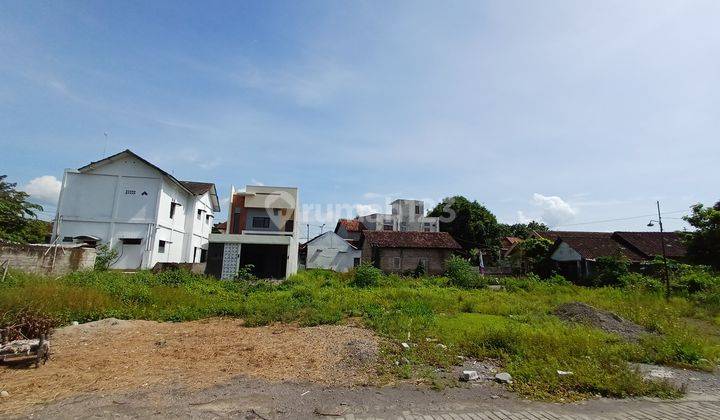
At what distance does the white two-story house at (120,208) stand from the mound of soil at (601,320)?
21702 mm

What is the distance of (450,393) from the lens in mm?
5250

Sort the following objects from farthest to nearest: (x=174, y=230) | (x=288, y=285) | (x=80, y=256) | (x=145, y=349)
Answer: (x=174, y=230) < (x=288, y=285) < (x=80, y=256) < (x=145, y=349)

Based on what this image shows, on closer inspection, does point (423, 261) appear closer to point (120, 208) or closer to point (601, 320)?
point (601, 320)

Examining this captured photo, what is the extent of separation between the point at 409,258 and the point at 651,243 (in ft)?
64.5

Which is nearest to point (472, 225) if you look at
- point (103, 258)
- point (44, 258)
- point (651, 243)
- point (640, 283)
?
point (651, 243)

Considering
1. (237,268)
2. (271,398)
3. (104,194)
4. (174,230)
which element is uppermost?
(104,194)

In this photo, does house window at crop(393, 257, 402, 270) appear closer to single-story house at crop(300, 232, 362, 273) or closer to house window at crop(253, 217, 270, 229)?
single-story house at crop(300, 232, 362, 273)

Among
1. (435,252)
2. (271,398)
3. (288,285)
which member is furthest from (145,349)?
(435,252)

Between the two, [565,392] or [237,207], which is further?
[237,207]

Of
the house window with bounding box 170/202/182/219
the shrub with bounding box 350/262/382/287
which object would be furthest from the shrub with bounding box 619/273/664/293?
the house window with bounding box 170/202/182/219

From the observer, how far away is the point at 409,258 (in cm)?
3053

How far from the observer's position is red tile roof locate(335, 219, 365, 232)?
42.8 meters

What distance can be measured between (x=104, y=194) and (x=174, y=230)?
183 inches

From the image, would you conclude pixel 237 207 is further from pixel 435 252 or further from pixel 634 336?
pixel 634 336
